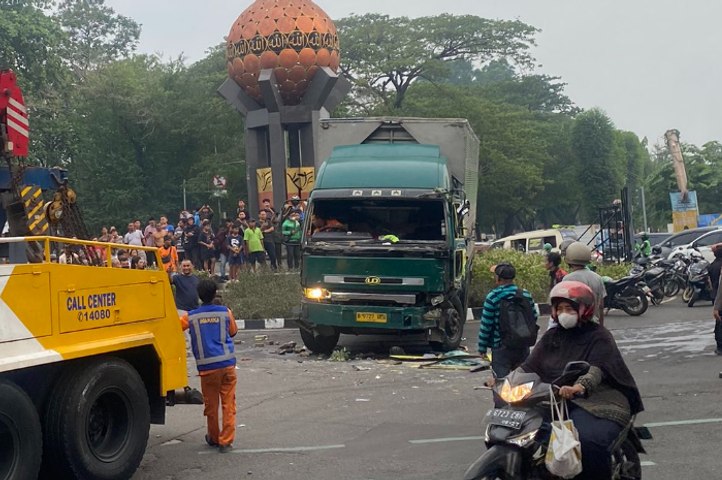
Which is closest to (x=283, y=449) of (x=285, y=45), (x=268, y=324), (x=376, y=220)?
(x=376, y=220)

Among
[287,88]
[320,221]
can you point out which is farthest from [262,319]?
[287,88]

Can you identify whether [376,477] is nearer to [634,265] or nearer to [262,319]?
[262,319]

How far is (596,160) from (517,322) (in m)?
53.5

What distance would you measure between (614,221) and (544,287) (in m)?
8.85

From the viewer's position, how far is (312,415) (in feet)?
31.2

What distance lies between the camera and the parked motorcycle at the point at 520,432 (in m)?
4.98

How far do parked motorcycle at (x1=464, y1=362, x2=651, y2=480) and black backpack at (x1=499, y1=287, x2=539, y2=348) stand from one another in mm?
2685

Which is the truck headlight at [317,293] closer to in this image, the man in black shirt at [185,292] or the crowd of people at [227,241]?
the man in black shirt at [185,292]

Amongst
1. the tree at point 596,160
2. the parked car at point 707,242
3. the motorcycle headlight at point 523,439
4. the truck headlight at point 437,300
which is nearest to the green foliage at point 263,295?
the truck headlight at point 437,300

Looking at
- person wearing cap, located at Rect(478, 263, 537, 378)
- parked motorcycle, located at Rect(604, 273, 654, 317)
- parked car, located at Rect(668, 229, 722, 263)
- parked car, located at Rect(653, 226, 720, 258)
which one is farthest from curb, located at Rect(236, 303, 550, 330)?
parked car, located at Rect(653, 226, 720, 258)

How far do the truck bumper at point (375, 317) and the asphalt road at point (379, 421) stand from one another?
1.73 feet

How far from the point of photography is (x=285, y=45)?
3072 cm

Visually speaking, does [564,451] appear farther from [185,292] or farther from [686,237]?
[686,237]

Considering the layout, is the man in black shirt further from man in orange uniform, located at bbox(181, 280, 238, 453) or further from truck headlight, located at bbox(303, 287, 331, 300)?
man in orange uniform, located at bbox(181, 280, 238, 453)
